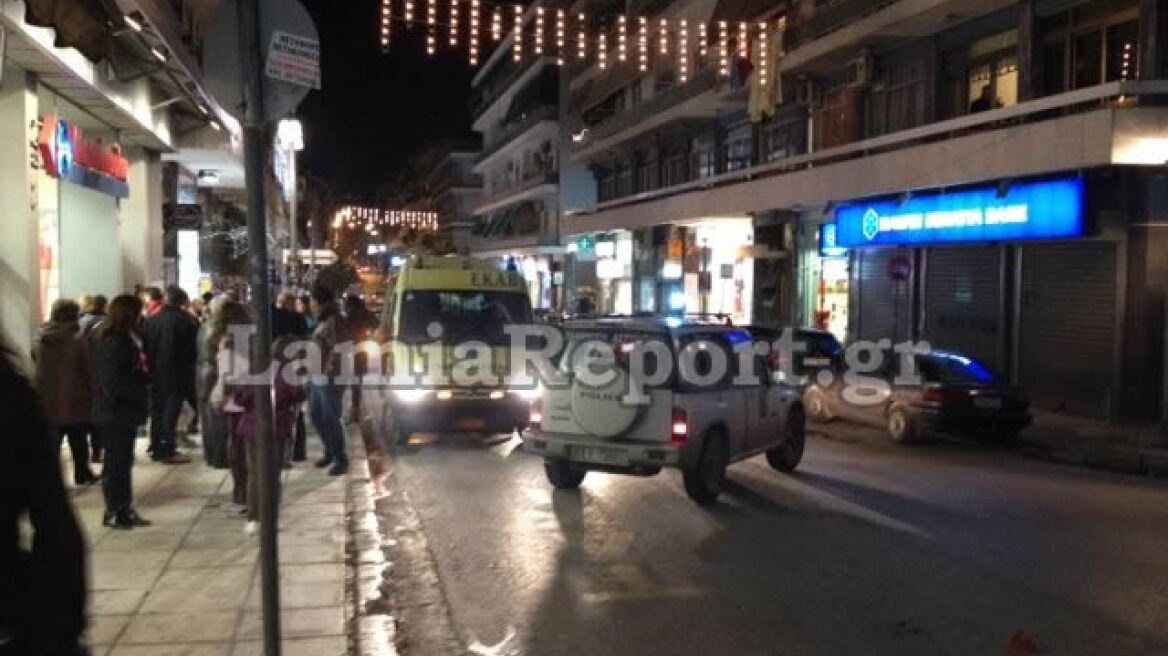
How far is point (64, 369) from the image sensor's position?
10156mm

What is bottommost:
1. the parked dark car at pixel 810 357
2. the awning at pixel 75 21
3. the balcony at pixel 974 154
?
the parked dark car at pixel 810 357

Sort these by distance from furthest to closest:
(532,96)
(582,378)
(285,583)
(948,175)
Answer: (532,96), (948,175), (582,378), (285,583)

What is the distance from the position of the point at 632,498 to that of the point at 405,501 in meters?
2.29

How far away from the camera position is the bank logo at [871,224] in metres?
25.2

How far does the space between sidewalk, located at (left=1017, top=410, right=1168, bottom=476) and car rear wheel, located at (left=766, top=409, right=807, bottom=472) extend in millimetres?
4885

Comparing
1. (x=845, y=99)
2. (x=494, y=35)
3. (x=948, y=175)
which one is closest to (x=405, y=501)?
(x=494, y=35)

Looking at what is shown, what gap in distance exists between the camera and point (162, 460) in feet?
40.2

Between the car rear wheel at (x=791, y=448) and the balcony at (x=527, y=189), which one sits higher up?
the balcony at (x=527, y=189)

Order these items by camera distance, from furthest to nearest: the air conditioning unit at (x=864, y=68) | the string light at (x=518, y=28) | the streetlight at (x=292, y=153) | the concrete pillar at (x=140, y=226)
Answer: the streetlight at (x=292, y=153), the air conditioning unit at (x=864, y=68), the concrete pillar at (x=140, y=226), the string light at (x=518, y=28)

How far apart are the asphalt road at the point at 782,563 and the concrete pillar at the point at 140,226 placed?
30.5 feet

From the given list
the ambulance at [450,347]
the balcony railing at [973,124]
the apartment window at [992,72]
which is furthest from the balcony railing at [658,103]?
the ambulance at [450,347]

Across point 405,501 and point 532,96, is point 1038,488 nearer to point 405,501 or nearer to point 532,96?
point 405,501

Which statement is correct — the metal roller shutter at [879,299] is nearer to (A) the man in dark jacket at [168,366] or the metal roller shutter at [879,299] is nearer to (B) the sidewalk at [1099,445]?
(B) the sidewalk at [1099,445]

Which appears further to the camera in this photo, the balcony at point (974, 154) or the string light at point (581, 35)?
the string light at point (581, 35)
